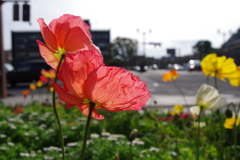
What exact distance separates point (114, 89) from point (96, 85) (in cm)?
3

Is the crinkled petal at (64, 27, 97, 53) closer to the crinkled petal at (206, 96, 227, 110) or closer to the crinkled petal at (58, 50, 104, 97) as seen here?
the crinkled petal at (58, 50, 104, 97)

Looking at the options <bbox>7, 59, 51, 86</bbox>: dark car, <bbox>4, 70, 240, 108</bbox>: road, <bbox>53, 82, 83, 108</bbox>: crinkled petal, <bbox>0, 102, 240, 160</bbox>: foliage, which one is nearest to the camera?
<bbox>53, 82, 83, 108</bbox>: crinkled petal

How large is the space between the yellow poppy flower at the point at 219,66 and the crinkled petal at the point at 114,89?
35.5 inches

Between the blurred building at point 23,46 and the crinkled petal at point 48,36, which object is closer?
the crinkled petal at point 48,36

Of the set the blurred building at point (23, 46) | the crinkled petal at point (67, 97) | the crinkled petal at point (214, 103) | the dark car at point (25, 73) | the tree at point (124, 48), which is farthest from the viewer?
the blurred building at point (23, 46)

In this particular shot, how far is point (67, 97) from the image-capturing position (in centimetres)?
42

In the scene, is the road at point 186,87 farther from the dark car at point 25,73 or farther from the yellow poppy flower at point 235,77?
the dark car at point 25,73

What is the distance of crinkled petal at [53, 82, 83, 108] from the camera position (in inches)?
15.9

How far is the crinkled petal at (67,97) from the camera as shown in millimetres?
405

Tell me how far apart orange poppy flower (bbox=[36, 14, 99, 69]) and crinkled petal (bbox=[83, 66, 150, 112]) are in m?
0.08

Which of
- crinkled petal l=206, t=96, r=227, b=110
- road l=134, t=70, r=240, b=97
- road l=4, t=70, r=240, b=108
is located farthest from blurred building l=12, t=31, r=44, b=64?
→ crinkled petal l=206, t=96, r=227, b=110

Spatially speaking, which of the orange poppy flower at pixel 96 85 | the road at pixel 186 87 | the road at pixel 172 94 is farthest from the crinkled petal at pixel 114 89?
the road at pixel 186 87

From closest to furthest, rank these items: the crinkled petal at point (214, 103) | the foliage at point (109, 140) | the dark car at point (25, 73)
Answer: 1. the crinkled petal at point (214, 103)
2. the foliage at point (109, 140)
3. the dark car at point (25, 73)

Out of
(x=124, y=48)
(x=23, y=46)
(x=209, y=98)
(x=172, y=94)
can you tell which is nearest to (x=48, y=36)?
(x=209, y=98)
